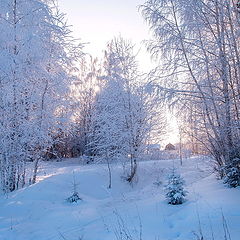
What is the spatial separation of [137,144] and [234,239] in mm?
11040

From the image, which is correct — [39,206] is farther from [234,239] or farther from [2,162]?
[234,239]

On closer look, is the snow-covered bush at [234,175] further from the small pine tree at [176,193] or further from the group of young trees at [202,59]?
the small pine tree at [176,193]

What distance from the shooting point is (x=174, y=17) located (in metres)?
9.37

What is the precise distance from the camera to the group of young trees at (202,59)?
8047mm

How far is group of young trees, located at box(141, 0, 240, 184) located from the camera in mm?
8047

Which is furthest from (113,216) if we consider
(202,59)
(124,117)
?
(124,117)

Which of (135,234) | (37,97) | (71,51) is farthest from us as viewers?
(71,51)

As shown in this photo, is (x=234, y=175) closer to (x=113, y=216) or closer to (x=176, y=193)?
(x=176, y=193)

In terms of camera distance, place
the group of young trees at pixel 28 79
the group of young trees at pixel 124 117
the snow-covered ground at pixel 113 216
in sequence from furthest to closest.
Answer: the group of young trees at pixel 124 117, the group of young trees at pixel 28 79, the snow-covered ground at pixel 113 216

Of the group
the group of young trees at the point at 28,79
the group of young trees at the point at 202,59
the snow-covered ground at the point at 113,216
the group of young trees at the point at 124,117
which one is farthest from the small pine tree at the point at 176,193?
the group of young trees at the point at 124,117

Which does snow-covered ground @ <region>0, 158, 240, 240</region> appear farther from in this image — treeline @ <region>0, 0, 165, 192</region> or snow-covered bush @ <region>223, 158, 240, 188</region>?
treeline @ <region>0, 0, 165, 192</region>

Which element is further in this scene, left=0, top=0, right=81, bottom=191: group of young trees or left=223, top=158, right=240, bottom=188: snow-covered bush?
left=0, top=0, right=81, bottom=191: group of young trees

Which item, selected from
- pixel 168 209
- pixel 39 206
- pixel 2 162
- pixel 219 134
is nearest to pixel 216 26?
pixel 219 134

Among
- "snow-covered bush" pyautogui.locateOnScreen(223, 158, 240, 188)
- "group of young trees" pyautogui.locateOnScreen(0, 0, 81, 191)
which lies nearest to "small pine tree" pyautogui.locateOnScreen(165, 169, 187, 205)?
"snow-covered bush" pyautogui.locateOnScreen(223, 158, 240, 188)
